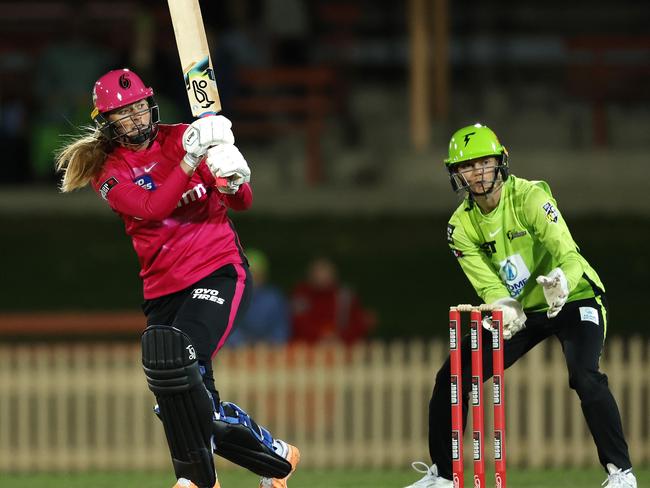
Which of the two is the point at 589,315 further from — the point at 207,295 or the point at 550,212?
the point at 207,295

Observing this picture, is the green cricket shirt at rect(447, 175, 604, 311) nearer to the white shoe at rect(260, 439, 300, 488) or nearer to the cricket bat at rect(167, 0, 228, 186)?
the white shoe at rect(260, 439, 300, 488)

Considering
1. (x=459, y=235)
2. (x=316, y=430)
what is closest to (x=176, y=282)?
(x=459, y=235)

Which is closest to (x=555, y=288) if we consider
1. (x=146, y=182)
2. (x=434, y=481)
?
(x=434, y=481)

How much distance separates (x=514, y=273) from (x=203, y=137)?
5.58 feet

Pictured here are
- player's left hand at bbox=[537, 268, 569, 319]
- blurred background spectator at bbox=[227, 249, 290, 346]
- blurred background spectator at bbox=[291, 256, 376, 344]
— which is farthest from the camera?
blurred background spectator at bbox=[291, 256, 376, 344]

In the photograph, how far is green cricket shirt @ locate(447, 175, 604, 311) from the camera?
22.0 ft

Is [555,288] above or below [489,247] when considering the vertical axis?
below

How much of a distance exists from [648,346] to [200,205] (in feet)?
27.3

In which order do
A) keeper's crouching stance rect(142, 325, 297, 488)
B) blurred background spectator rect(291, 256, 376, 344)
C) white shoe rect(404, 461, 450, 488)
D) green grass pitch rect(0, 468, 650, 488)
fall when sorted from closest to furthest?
1. keeper's crouching stance rect(142, 325, 297, 488)
2. white shoe rect(404, 461, 450, 488)
3. green grass pitch rect(0, 468, 650, 488)
4. blurred background spectator rect(291, 256, 376, 344)

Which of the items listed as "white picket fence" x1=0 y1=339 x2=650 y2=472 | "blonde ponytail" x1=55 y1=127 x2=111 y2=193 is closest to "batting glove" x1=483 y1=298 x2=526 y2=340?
"blonde ponytail" x1=55 y1=127 x2=111 y2=193

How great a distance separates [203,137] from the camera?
6.34 metres

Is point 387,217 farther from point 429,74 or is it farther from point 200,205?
point 200,205

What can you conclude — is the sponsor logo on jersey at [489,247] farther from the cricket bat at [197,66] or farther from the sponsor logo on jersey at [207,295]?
the cricket bat at [197,66]

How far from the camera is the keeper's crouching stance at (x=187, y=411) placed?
6289 mm
